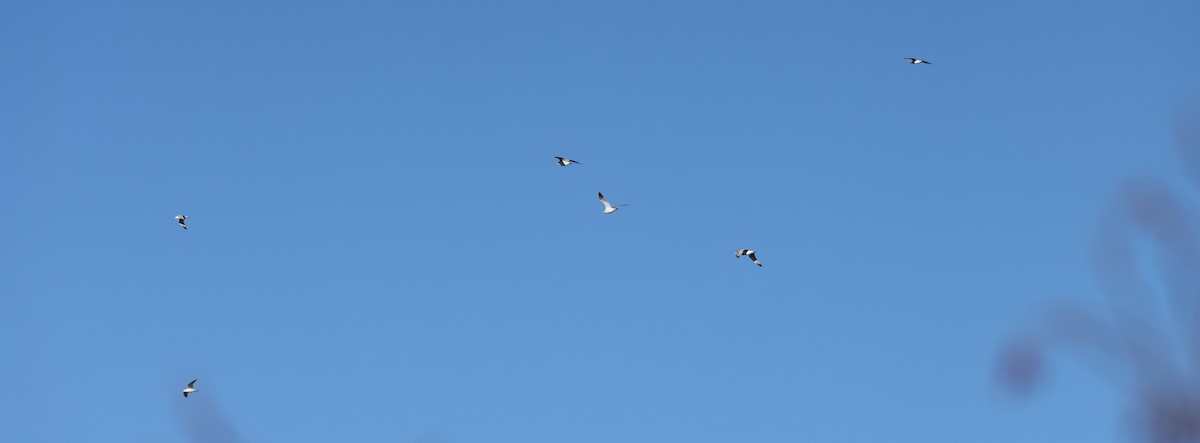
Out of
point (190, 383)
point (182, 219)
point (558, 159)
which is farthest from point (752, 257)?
point (182, 219)

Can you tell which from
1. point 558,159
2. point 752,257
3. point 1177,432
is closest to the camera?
point 1177,432

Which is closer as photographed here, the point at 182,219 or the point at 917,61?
the point at 917,61

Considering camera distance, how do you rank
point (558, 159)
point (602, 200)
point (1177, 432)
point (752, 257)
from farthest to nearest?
1. point (602, 200)
2. point (558, 159)
3. point (752, 257)
4. point (1177, 432)

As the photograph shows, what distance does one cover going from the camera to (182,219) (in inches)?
2413

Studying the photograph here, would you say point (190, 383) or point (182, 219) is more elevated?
point (182, 219)

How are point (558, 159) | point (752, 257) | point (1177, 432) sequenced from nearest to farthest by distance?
point (1177, 432), point (752, 257), point (558, 159)

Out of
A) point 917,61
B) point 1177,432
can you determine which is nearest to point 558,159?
point 917,61

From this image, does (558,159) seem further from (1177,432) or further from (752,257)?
(1177,432)

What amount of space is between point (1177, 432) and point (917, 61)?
4990cm

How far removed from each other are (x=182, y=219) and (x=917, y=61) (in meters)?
29.1

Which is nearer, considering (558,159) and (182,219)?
(558,159)

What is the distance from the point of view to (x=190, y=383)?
54.1 metres

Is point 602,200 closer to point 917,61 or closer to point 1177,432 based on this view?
point 917,61

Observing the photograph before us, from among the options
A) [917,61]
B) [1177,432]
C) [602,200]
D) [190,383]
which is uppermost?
[1177,432]
